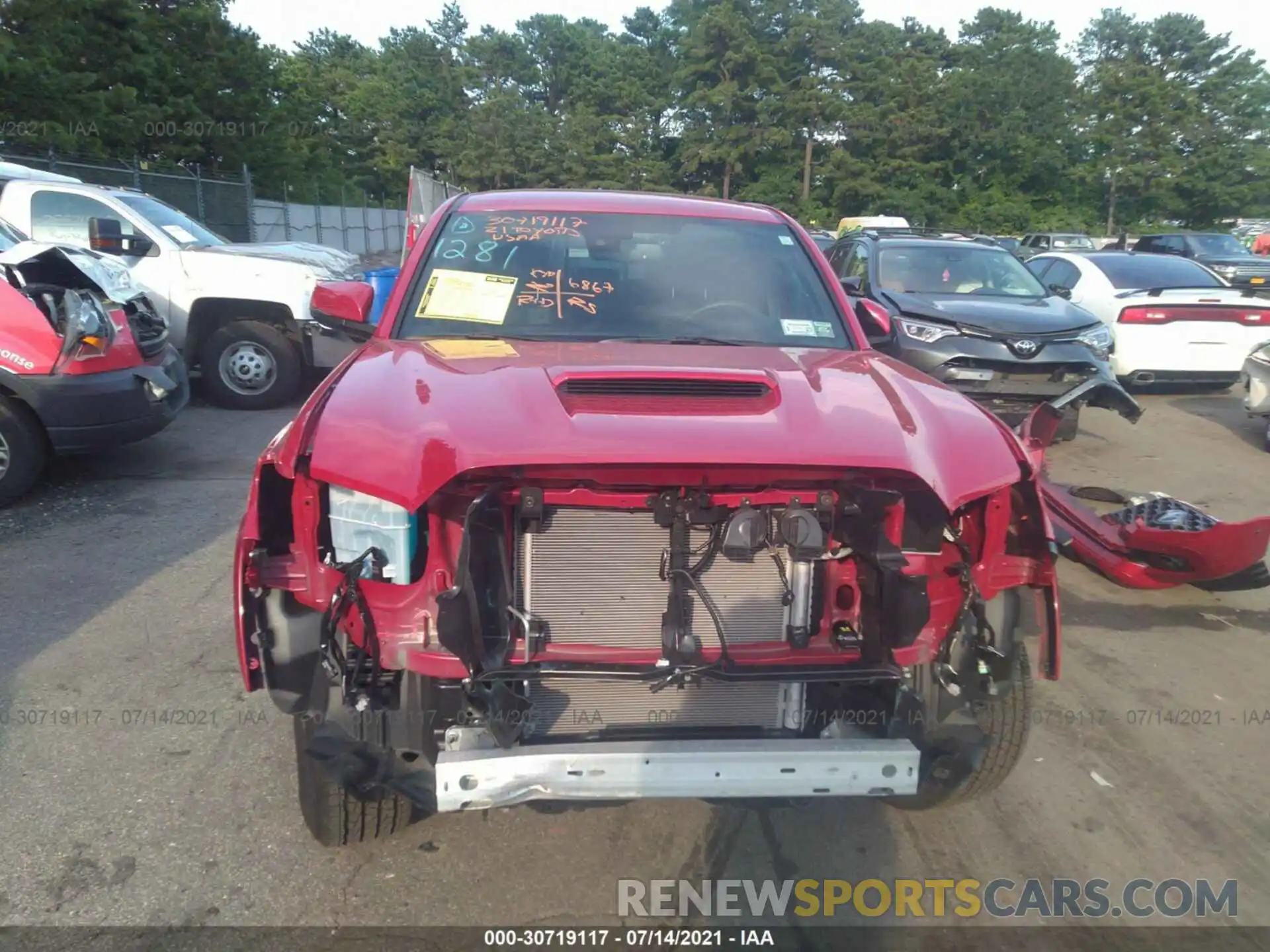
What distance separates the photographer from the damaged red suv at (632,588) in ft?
7.78

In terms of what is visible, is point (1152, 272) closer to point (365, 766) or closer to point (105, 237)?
point (105, 237)

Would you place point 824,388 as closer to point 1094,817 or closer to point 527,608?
point 527,608

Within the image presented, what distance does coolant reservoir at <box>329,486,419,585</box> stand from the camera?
95.9 inches

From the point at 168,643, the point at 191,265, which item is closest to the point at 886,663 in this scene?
the point at 168,643

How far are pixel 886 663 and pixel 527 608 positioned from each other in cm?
90

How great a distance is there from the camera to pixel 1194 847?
10.4ft

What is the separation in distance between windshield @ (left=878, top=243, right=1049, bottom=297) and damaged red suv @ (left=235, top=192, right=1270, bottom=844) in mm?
6950

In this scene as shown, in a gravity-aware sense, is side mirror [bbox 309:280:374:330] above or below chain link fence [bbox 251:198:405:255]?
below

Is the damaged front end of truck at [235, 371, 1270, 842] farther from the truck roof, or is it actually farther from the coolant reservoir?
the truck roof

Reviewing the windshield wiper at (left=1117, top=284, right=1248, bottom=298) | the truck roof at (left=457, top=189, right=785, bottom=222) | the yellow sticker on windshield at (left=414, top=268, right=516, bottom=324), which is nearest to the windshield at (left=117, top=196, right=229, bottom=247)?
the truck roof at (left=457, top=189, right=785, bottom=222)

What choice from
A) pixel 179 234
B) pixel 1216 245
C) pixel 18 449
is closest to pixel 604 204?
pixel 18 449

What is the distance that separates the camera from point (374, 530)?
96.8 inches

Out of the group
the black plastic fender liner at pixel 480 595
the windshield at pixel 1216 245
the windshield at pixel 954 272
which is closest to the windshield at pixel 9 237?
the black plastic fender liner at pixel 480 595

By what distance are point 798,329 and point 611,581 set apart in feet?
5.12
